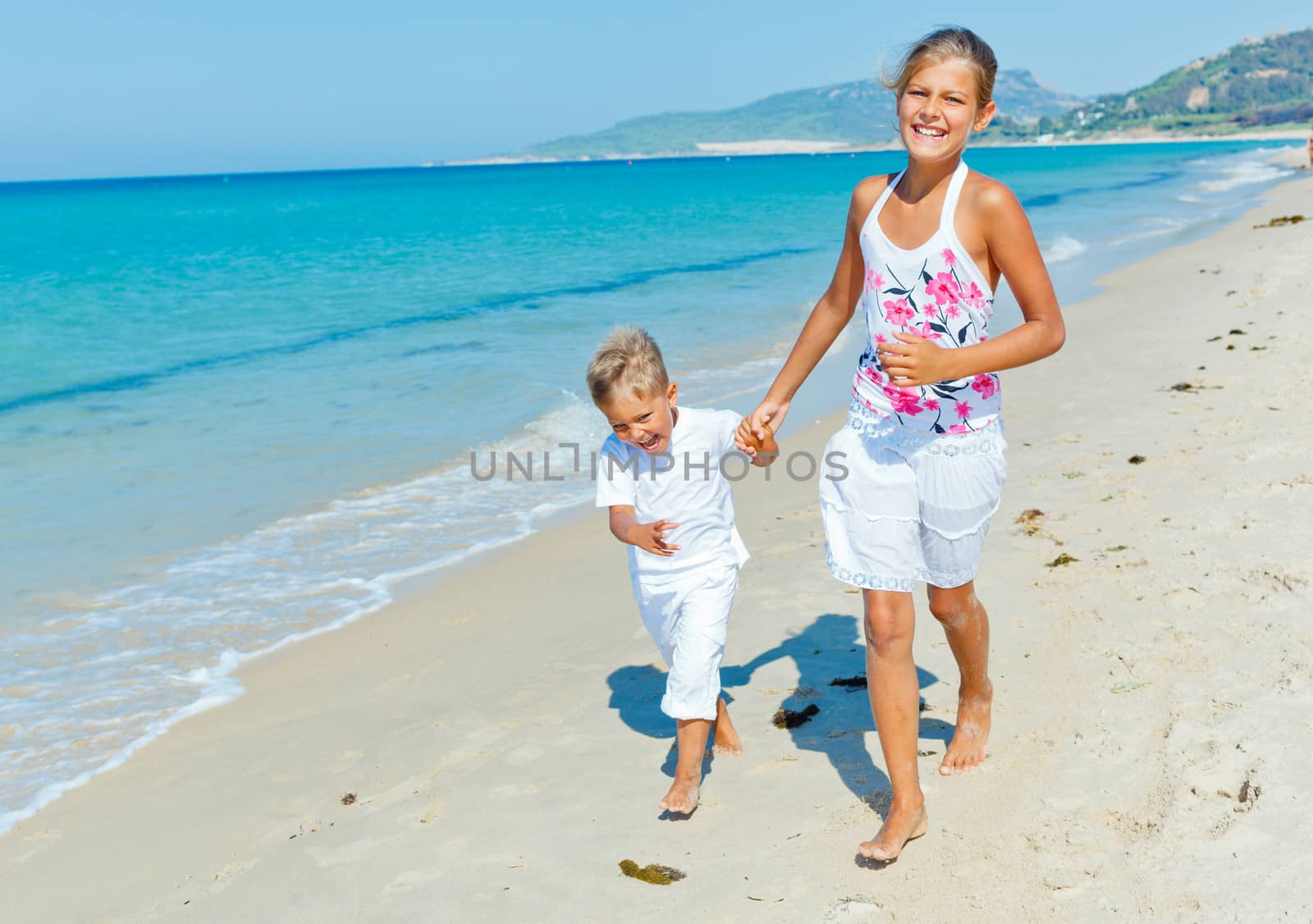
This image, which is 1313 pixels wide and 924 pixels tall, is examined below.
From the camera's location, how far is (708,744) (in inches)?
139

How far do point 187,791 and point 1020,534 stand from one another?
3.65 m

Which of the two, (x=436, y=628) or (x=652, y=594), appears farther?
(x=436, y=628)

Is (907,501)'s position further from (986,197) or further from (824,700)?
(824,700)

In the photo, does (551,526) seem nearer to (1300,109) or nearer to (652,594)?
(652,594)

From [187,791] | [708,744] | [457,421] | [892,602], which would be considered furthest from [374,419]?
[892,602]

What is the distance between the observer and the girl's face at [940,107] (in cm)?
254

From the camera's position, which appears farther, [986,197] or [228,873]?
[228,873]

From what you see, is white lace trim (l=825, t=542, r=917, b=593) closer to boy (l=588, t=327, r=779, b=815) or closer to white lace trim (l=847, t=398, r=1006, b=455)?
white lace trim (l=847, t=398, r=1006, b=455)

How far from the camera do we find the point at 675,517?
10.6 feet

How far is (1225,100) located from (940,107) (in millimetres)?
200295

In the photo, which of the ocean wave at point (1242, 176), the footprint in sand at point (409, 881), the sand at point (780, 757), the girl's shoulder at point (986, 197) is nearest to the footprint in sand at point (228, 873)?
the sand at point (780, 757)

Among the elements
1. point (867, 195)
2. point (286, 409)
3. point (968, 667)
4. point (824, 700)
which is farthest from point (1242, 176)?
point (867, 195)

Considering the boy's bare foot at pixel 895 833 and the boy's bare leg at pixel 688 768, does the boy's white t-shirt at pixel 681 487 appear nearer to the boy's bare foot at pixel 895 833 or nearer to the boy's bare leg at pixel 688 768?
the boy's bare leg at pixel 688 768

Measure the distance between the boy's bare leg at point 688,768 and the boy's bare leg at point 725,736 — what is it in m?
0.24
